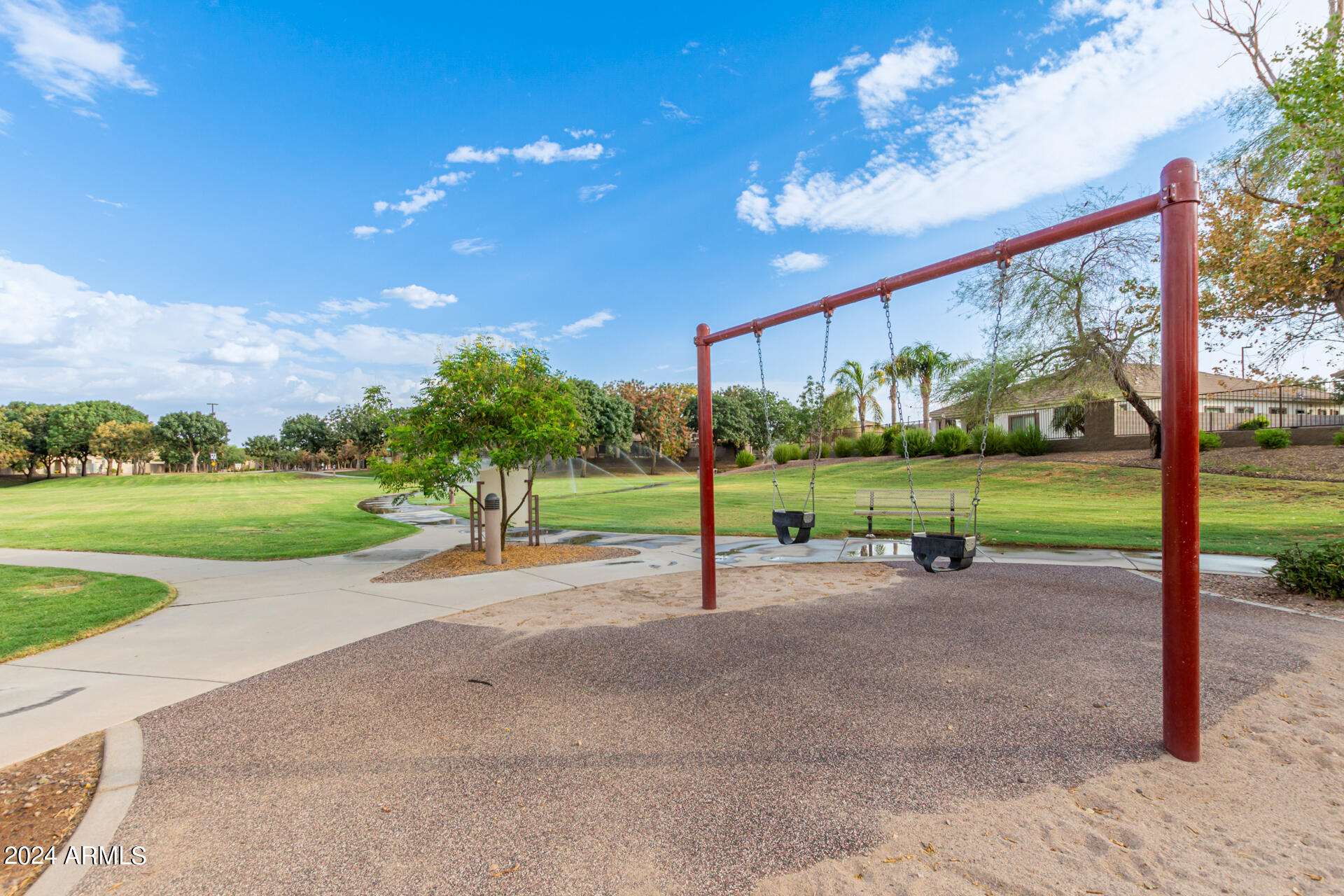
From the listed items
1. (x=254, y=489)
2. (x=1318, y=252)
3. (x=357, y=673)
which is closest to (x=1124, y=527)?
(x=1318, y=252)

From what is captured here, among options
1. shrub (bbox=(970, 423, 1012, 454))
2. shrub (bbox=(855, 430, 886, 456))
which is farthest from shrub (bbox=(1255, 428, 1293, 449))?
shrub (bbox=(855, 430, 886, 456))

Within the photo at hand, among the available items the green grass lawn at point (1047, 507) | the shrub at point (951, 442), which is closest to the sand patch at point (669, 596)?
the green grass lawn at point (1047, 507)

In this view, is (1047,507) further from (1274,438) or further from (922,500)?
(1274,438)

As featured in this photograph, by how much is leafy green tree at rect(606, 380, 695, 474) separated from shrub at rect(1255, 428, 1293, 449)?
113 ft

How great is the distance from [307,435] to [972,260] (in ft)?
285

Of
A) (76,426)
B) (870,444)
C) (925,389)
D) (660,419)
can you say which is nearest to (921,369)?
(925,389)

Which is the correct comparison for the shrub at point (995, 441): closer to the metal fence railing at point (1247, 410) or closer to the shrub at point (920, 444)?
the shrub at point (920, 444)

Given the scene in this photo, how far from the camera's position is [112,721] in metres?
3.62

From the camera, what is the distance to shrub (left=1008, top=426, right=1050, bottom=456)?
27875 millimetres

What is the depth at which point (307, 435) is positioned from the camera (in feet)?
254

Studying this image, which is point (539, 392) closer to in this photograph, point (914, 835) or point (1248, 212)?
point (914, 835)

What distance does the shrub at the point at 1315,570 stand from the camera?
623 cm

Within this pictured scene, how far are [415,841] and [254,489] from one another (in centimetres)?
3439

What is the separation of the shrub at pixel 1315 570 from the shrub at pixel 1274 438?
18652mm
